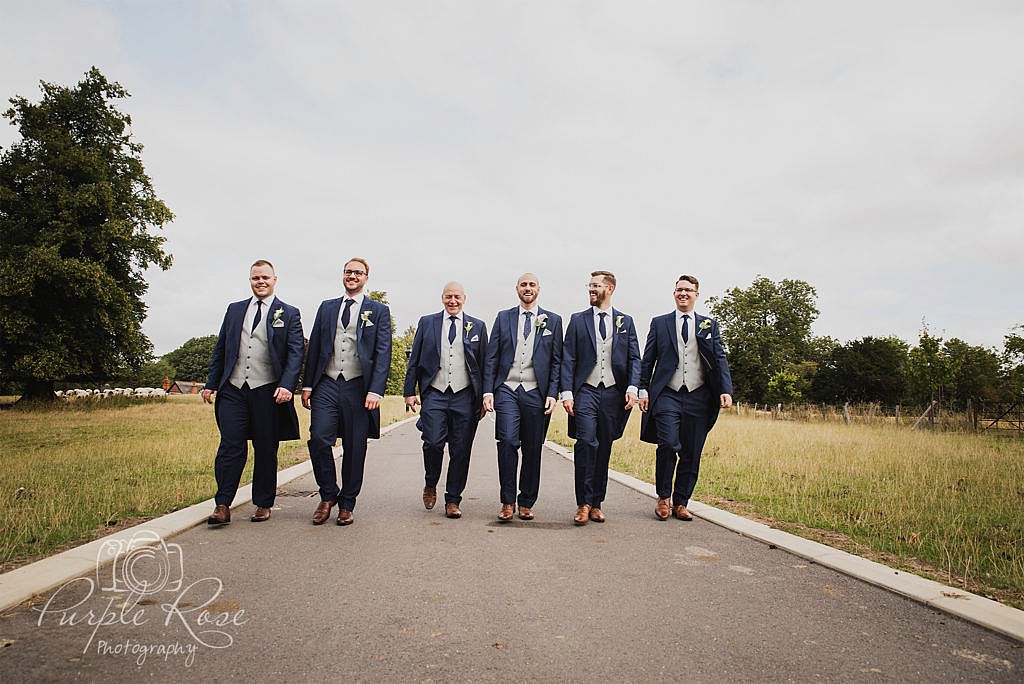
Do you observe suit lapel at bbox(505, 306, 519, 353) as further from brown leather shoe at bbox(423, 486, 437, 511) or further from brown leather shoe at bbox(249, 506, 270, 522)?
brown leather shoe at bbox(249, 506, 270, 522)

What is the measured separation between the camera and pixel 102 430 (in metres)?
17.1

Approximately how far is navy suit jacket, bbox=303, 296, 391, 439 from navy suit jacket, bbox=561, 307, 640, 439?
1.74m

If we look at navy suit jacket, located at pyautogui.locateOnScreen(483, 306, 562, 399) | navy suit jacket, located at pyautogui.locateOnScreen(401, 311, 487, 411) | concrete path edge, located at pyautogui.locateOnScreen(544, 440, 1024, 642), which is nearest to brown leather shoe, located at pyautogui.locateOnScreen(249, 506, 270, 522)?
navy suit jacket, located at pyautogui.locateOnScreen(401, 311, 487, 411)

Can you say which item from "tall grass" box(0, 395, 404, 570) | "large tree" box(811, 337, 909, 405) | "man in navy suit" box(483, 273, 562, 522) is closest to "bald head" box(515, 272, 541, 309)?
"man in navy suit" box(483, 273, 562, 522)

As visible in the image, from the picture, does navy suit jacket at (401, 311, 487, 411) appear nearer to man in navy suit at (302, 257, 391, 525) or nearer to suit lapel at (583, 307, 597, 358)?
man in navy suit at (302, 257, 391, 525)

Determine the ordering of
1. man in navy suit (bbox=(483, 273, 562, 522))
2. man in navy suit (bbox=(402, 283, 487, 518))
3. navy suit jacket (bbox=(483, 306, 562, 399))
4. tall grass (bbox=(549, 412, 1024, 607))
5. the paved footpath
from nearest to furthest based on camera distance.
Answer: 1. the paved footpath
2. tall grass (bbox=(549, 412, 1024, 607))
3. man in navy suit (bbox=(483, 273, 562, 522))
4. navy suit jacket (bbox=(483, 306, 562, 399))
5. man in navy suit (bbox=(402, 283, 487, 518))

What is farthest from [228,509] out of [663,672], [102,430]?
[102,430]

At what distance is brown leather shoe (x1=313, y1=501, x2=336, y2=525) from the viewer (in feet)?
19.6

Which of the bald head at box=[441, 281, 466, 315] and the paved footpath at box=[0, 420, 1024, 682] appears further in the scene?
the bald head at box=[441, 281, 466, 315]

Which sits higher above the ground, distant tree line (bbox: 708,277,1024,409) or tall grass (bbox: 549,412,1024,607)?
distant tree line (bbox: 708,277,1024,409)

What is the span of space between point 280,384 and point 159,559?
192 centimetres

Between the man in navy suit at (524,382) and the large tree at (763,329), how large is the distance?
54.3 m

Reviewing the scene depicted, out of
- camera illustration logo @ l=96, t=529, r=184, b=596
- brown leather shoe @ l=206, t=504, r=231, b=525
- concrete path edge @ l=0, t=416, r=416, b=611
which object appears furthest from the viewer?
brown leather shoe @ l=206, t=504, r=231, b=525

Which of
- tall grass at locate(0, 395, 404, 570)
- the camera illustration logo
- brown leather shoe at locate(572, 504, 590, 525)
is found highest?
brown leather shoe at locate(572, 504, 590, 525)
